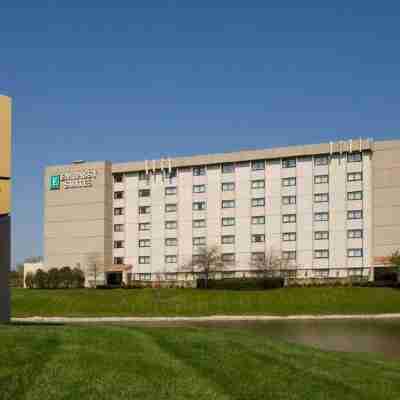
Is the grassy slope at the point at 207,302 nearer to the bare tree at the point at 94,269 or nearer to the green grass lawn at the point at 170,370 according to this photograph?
the bare tree at the point at 94,269

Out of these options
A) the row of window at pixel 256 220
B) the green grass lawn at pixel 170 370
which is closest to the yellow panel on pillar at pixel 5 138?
the green grass lawn at pixel 170 370

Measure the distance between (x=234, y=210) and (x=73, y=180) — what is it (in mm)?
27155

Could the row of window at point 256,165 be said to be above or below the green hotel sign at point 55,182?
above

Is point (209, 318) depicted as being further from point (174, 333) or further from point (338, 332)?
point (174, 333)

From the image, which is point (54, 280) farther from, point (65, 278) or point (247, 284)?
point (247, 284)

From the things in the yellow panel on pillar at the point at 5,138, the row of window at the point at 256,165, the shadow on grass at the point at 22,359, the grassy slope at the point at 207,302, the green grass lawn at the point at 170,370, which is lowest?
the grassy slope at the point at 207,302

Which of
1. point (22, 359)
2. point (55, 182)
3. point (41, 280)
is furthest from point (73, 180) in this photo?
point (22, 359)

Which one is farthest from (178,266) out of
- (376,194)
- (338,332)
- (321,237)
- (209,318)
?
(338,332)

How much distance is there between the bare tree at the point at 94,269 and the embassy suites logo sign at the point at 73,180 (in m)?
11.5

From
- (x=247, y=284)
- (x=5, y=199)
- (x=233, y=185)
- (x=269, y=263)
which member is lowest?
(x=247, y=284)

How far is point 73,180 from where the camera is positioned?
10738 cm

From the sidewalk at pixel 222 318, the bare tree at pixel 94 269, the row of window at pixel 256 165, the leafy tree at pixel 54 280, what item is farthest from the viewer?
the bare tree at pixel 94 269

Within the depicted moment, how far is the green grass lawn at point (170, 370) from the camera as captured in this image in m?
11.3

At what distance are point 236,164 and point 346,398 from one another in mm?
88954
